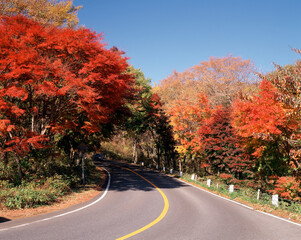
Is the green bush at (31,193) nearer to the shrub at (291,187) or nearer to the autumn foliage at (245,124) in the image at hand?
the autumn foliage at (245,124)

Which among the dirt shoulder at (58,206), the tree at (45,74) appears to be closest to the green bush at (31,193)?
the dirt shoulder at (58,206)

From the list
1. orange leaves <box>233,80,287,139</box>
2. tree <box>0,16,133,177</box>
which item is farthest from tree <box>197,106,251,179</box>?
tree <box>0,16,133,177</box>

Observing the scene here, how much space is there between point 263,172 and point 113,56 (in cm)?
1592

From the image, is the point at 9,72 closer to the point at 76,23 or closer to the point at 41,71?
the point at 41,71

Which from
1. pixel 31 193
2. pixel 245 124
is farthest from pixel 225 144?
pixel 31 193

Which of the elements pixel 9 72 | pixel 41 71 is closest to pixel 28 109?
pixel 9 72

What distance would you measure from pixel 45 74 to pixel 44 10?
1634 cm

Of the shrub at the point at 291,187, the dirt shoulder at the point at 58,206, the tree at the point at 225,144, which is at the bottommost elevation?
the dirt shoulder at the point at 58,206

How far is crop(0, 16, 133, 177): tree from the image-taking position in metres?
10.9

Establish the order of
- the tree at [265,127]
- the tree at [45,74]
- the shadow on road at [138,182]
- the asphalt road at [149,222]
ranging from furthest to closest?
the shadow on road at [138,182] → the tree at [265,127] → the tree at [45,74] → the asphalt road at [149,222]

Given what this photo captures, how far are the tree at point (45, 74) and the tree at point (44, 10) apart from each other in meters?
8.40

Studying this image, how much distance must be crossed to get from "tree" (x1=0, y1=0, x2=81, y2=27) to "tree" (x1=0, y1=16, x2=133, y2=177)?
8.40 meters

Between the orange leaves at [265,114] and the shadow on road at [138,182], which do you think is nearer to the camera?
the orange leaves at [265,114]

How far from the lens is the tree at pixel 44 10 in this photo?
20.7 metres
